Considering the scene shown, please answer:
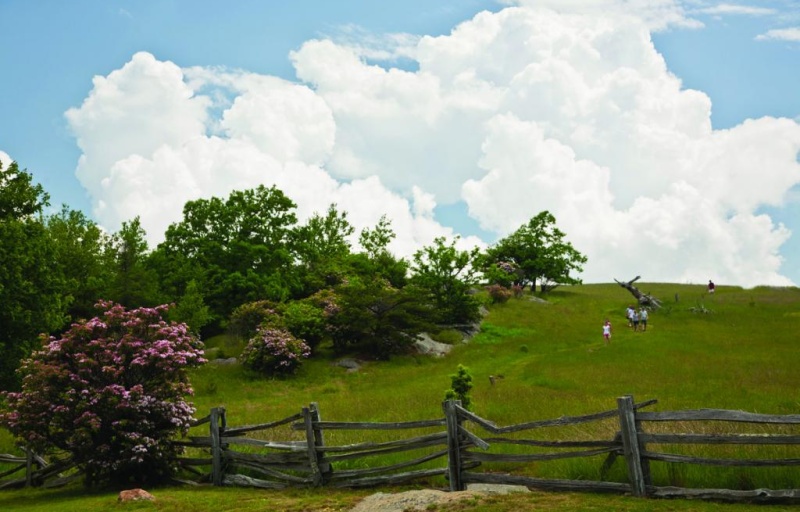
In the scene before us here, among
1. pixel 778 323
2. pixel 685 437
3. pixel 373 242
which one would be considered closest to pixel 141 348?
pixel 685 437

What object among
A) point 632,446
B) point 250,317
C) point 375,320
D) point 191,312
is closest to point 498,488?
point 632,446

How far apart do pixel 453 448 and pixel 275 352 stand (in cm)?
2353

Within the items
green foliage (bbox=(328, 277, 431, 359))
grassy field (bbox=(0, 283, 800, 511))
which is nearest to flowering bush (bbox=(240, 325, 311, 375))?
grassy field (bbox=(0, 283, 800, 511))

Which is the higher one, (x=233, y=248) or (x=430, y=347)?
(x=233, y=248)

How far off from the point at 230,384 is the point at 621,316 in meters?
32.7

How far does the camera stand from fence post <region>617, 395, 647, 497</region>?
10609 mm

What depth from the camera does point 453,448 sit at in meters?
12.5

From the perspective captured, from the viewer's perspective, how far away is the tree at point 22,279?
26750 millimetres

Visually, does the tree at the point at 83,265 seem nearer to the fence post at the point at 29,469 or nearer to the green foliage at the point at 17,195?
the green foliage at the point at 17,195

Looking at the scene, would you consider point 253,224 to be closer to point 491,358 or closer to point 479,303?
point 479,303

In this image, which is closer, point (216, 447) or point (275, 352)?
point (216, 447)

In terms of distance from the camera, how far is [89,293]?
146 feet

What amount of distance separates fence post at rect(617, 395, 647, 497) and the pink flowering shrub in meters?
10.5

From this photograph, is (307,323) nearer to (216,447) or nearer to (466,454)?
(216,447)
